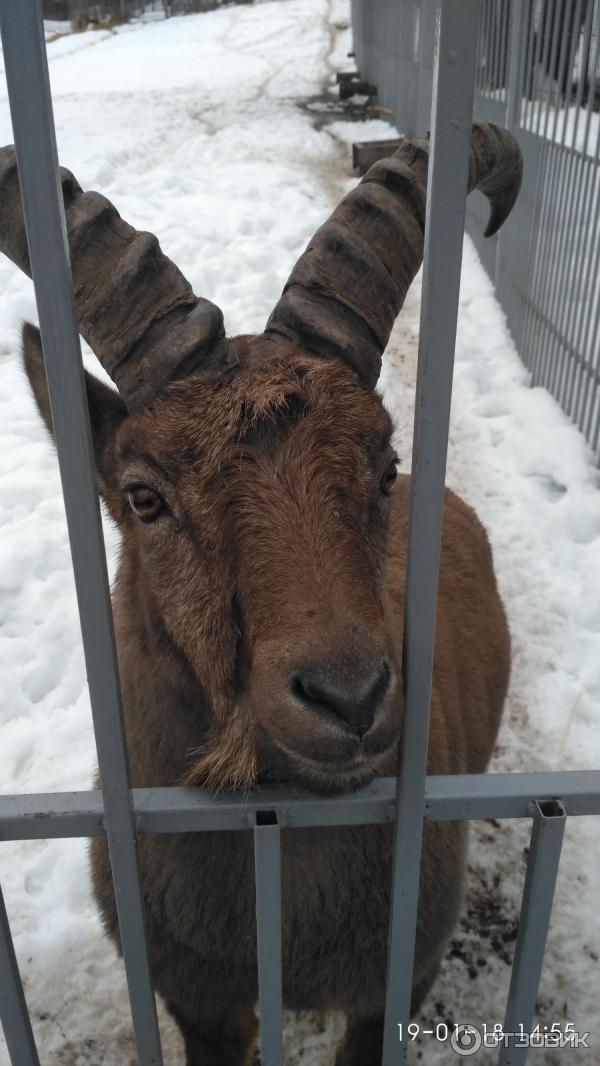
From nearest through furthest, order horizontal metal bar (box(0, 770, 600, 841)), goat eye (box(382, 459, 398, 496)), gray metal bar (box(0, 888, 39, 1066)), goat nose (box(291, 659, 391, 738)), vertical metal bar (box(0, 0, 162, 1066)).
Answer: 1. vertical metal bar (box(0, 0, 162, 1066))
2. goat nose (box(291, 659, 391, 738))
3. horizontal metal bar (box(0, 770, 600, 841))
4. gray metal bar (box(0, 888, 39, 1066))
5. goat eye (box(382, 459, 398, 496))

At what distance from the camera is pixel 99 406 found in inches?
111

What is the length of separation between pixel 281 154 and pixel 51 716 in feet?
44.2

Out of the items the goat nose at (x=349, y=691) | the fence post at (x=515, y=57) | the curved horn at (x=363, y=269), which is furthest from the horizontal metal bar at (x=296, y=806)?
the fence post at (x=515, y=57)

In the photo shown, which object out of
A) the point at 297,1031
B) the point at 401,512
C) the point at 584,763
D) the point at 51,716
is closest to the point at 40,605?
the point at 51,716

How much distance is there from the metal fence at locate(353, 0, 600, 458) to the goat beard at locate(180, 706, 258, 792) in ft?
17.5

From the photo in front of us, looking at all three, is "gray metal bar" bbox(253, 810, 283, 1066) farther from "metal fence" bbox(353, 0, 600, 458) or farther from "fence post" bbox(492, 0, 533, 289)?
"fence post" bbox(492, 0, 533, 289)

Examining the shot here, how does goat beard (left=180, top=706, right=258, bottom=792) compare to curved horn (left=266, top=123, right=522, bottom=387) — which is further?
curved horn (left=266, top=123, right=522, bottom=387)

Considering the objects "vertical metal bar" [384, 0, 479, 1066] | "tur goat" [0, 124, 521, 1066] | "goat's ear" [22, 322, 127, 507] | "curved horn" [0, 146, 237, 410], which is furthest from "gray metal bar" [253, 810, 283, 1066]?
"goat's ear" [22, 322, 127, 507]

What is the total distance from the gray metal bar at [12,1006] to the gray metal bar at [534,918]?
4.19 feet

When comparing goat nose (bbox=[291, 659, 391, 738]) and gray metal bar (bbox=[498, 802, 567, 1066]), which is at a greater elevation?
goat nose (bbox=[291, 659, 391, 738])

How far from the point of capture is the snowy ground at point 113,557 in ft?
11.9

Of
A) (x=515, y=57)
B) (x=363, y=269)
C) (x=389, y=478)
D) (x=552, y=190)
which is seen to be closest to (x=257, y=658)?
(x=389, y=478)

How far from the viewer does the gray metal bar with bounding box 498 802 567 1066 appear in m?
2.02

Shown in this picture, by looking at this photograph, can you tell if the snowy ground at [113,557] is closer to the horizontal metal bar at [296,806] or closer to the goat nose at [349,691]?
the horizontal metal bar at [296,806]
